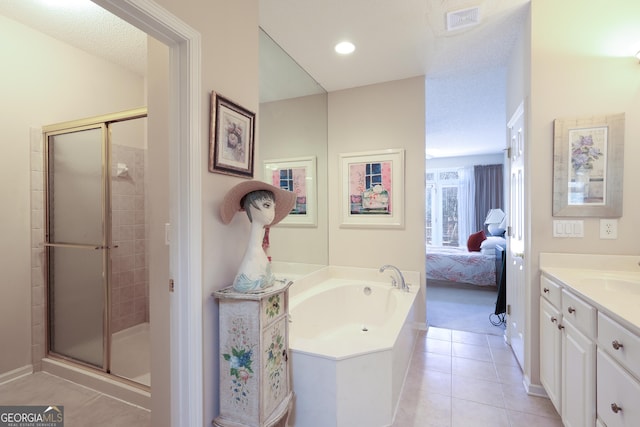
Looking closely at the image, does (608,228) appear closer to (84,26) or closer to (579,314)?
(579,314)

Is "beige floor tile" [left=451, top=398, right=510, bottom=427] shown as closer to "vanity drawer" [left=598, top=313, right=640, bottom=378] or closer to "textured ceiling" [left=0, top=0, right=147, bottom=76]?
"vanity drawer" [left=598, top=313, right=640, bottom=378]

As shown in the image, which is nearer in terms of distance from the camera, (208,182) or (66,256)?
(208,182)

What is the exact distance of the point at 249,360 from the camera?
4.29 feet

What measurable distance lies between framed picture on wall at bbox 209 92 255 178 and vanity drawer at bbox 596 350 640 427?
1802 mm

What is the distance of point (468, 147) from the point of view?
6414 millimetres

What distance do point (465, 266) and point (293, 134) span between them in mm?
3667

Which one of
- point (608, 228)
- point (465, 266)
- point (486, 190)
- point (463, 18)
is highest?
point (463, 18)

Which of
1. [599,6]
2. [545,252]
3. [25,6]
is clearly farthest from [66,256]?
[599,6]

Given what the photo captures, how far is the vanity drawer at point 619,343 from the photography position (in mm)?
1025

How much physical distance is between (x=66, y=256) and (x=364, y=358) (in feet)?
7.94

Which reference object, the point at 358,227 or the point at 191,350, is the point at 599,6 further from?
the point at 191,350

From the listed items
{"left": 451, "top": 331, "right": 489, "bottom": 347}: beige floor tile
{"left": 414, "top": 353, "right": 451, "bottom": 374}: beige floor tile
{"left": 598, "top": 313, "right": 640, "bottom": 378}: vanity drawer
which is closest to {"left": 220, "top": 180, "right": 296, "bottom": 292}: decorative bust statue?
{"left": 598, "top": 313, "right": 640, "bottom": 378}: vanity drawer

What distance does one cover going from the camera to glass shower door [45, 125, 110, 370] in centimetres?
230

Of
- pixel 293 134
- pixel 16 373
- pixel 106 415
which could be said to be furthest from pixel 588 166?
pixel 16 373
